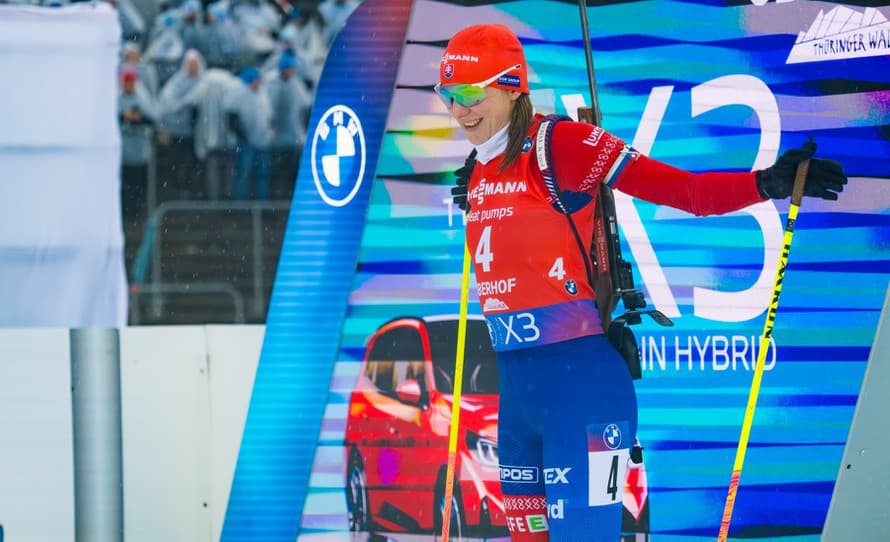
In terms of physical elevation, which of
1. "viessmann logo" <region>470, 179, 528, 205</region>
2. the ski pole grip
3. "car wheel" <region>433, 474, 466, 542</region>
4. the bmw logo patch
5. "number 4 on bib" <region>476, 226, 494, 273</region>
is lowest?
"car wheel" <region>433, 474, 466, 542</region>

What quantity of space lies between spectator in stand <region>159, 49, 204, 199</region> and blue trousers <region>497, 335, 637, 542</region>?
14.5 feet

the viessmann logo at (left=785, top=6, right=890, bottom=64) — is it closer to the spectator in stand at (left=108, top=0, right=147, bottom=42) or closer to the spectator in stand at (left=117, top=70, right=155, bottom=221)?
the spectator in stand at (left=117, top=70, right=155, bottom=221)

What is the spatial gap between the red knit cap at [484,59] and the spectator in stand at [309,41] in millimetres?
5153

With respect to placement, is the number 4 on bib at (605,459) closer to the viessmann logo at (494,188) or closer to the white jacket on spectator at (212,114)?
the viessmann logo at (494,188)

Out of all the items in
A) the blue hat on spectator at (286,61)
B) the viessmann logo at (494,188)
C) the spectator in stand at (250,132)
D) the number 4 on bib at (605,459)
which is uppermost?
the viessmann logo at (494,188)

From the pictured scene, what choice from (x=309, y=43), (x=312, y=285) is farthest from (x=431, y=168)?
(x=309, y=43)

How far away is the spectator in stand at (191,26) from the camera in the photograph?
9.02 metres

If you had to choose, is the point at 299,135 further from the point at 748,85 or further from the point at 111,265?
the point at 748,85

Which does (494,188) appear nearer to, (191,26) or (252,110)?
(252,110)

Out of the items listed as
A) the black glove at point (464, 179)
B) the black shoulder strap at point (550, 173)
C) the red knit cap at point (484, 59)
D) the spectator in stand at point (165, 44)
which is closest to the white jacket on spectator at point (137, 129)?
the spectator in stand at point (165, 44)

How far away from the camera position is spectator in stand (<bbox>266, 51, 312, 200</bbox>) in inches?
279

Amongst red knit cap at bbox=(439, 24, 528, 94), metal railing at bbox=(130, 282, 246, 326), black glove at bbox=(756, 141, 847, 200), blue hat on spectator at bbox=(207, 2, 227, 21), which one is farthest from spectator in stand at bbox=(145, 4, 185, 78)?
black glove at bbox=(756, 141, 847, 200)

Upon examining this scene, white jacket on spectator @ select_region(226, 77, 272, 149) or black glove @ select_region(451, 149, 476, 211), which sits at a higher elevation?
black glove @ select_region(451, 149, 476, 211)

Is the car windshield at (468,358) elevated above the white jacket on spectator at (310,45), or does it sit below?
A: below
